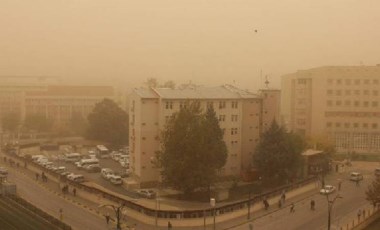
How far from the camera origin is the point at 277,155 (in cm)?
2303

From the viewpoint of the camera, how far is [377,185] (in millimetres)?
18359

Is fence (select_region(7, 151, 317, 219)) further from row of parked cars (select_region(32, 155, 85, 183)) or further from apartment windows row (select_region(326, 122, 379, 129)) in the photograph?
apartment windows row (select_region(326, 122, 379, 129))

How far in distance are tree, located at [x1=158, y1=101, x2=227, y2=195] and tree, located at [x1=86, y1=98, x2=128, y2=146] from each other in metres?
15.7

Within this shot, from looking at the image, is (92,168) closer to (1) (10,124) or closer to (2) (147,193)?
(2) (147,193)

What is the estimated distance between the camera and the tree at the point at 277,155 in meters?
23.1

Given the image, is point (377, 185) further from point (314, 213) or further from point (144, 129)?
point (144, 129)

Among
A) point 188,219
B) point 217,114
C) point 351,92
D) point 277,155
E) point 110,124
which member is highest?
point 351,92

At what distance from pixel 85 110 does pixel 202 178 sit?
121 ft

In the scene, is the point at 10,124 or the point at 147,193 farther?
the point at 10,124

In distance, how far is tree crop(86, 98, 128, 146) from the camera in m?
36.4

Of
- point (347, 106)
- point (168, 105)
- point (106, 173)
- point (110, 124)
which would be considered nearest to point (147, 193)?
point (168, 105)

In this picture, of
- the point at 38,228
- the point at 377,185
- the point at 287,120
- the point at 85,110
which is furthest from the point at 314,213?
the point at 85,110

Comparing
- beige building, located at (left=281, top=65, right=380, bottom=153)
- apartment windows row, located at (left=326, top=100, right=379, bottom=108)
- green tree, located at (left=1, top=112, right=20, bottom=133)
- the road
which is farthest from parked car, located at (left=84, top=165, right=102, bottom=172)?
green tree, located at (left=1, top=112, right=20, bottom=133)

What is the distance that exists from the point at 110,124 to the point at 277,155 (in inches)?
654
